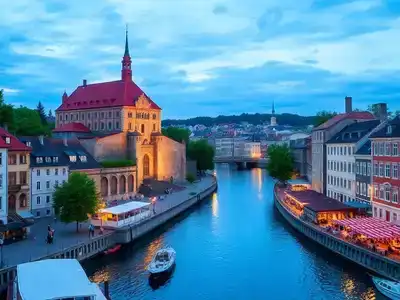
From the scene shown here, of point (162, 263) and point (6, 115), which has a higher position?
point (6, 115)

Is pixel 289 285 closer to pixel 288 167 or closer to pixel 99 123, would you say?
pixel 288 167

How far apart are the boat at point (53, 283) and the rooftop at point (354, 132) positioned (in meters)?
41.4

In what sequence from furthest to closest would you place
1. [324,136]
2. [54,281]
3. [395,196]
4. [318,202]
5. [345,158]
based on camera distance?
[324,136], [345,158], [318,202], [395,196], [54,281]

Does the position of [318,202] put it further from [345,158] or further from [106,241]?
[106,241]

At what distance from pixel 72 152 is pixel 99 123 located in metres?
33.9

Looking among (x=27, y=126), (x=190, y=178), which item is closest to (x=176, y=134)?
(x=190, y=178)

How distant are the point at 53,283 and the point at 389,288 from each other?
849 inches

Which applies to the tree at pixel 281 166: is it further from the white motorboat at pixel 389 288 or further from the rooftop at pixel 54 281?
the rooftop at pixel 54 281

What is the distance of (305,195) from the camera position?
67125 mm

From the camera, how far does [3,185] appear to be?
49.2m

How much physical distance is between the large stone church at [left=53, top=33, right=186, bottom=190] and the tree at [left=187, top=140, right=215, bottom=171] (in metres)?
19.9

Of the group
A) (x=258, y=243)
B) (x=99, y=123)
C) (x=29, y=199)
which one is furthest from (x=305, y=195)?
(x=99, y=123)

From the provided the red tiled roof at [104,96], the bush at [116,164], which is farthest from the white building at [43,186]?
the red tiled roof at [104,96]

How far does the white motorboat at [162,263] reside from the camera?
4119cm
